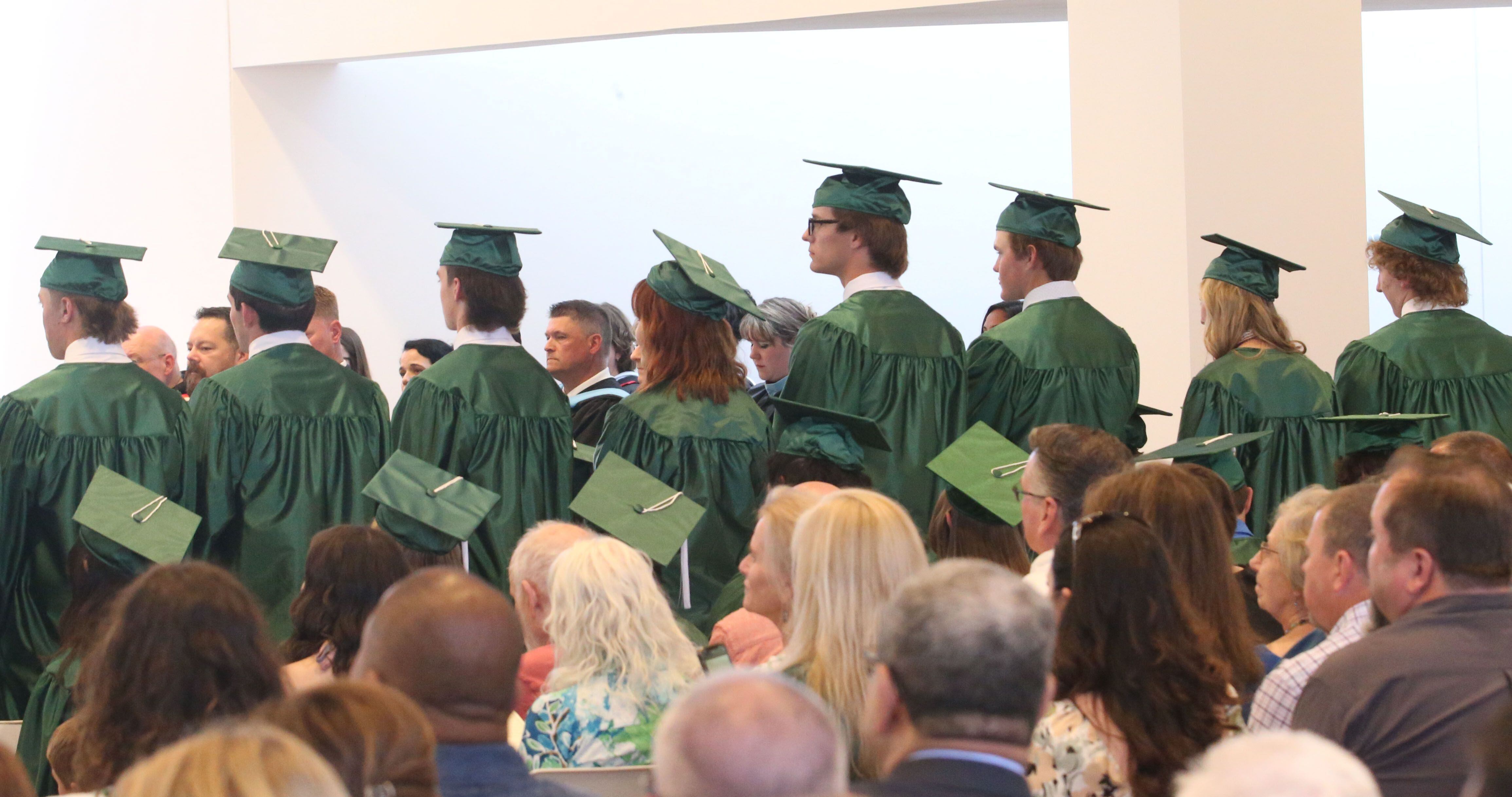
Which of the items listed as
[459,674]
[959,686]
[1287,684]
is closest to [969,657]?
[959,686]

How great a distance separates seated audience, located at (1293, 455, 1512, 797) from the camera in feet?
7.89

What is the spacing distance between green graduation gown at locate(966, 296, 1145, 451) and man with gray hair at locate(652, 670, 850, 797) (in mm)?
3551

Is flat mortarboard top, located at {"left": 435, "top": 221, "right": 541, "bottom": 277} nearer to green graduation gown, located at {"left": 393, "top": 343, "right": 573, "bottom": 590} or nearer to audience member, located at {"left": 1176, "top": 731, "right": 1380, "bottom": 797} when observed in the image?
green graduation gown, located at {"left": 393, "top": 343, "right": 573, "bottom": 590}

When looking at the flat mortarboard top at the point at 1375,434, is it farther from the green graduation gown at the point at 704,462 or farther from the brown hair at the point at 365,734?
the brown hair at the point at 365,734

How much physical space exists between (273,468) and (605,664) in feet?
7.30

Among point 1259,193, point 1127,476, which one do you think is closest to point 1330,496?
point 1127,476

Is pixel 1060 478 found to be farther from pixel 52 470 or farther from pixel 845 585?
pixel 52 470

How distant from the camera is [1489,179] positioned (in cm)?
934

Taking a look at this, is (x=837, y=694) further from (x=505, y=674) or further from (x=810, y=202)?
(x=810, y=202)

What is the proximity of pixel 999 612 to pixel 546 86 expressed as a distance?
8.56m

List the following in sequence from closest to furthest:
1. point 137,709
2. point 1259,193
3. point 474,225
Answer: point 137,709
point 474,225
point 1259,193

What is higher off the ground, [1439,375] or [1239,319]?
[1239,319]

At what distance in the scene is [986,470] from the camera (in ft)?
13.9

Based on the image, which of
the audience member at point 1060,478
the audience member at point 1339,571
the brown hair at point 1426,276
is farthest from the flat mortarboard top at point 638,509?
the brown hair at point 1426,276
